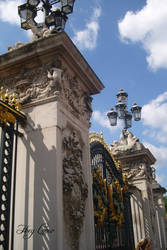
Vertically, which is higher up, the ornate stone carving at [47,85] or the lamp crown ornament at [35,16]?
the lamp crown ornament at [35,16]

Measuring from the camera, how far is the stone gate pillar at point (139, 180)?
36.4ft

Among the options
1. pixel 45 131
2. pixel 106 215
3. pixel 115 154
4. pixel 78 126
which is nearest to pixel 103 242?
pixel 106 215

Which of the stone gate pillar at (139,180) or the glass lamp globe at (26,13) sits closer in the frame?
the glass lamp globe at (26,13)

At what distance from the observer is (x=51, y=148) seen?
519 cm

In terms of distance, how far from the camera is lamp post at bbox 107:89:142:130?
40.8ft

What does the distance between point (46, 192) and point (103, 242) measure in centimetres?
355

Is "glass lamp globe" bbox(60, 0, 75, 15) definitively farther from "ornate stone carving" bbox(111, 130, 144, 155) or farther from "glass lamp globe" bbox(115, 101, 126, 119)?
"ornate stone carving" bbox(111, 130, 144, 155)

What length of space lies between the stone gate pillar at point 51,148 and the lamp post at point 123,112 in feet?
19.2

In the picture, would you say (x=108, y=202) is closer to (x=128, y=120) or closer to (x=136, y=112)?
(x=128, y=120)

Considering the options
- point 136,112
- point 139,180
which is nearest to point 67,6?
point 136,112

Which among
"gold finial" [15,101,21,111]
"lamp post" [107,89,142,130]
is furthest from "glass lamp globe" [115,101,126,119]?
"gold finial" [15,101,21,111]

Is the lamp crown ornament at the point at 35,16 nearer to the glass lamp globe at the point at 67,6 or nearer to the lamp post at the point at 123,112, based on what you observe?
the glass lamp globe at the point at 67,6

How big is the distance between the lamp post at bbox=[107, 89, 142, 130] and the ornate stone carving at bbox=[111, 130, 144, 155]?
37cm

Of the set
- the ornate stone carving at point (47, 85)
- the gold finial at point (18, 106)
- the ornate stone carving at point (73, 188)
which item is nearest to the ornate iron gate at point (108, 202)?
the ornate stone carving at point (73, 188)
